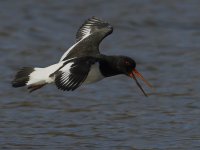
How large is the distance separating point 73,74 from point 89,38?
1.82m

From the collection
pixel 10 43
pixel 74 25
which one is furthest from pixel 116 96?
pixel 74 25

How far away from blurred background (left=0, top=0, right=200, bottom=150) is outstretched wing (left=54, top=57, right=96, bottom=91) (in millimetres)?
1082

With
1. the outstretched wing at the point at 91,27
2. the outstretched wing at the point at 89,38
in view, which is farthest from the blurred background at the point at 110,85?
the outstretched wing at the point at 91,27

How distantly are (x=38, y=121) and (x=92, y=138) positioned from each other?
3.56 ft

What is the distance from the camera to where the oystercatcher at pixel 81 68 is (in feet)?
29.3

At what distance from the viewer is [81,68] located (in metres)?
9.01

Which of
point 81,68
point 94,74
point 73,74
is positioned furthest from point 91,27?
point 73,74

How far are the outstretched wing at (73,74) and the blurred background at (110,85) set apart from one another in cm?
108

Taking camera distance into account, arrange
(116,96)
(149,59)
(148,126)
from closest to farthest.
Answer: (148,126)
(116,96)
(149,59)

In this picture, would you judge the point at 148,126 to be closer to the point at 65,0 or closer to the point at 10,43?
the point at 10,43

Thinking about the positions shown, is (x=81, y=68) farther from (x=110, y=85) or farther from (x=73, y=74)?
(x=110, y=85)

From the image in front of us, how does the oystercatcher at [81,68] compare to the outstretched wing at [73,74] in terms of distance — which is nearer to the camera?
the outstretched wing at [73,74]

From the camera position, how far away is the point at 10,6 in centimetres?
1769

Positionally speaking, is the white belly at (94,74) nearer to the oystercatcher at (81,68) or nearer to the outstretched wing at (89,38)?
the oystercatcher at (81,68)
